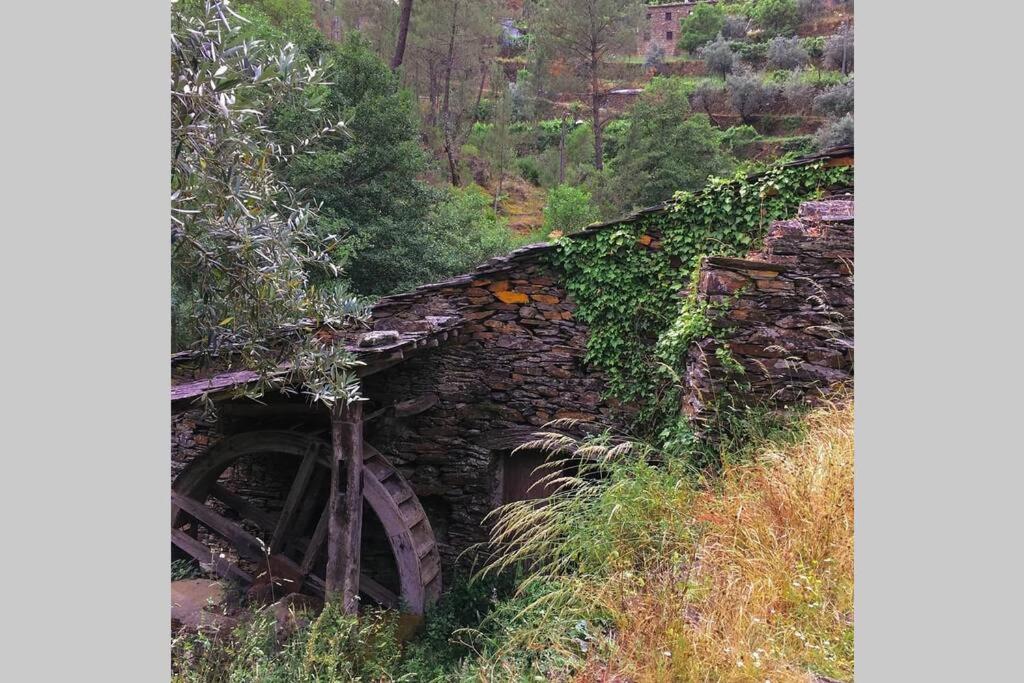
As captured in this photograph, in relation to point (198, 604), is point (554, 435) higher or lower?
higher

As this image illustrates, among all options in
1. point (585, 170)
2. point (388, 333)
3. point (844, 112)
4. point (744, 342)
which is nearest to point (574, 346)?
point (388, 333)

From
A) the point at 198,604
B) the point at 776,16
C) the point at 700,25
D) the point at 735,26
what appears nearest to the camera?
the point at 198,604

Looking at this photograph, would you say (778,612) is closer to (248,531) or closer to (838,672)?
(838,672)

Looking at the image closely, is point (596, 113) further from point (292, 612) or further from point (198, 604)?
point (292, 612)

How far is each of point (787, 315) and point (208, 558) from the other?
529 cm

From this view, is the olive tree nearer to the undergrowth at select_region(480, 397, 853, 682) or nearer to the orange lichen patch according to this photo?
the undergrowth at select_region(480, 397, 853, 682)

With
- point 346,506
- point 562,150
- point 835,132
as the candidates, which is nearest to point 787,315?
point 346,506

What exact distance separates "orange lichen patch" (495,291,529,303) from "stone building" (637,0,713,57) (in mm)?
12250

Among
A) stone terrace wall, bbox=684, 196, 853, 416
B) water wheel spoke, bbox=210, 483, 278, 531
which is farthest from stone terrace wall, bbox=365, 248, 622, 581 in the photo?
stone terrace wall, bbox=684, 196, 853, 416

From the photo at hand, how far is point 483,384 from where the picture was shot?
611 centimetres

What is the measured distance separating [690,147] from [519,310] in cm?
879

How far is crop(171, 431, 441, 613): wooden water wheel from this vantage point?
5.43 m

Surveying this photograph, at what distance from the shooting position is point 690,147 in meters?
13.3

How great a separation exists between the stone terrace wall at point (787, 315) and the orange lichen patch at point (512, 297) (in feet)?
7.48
